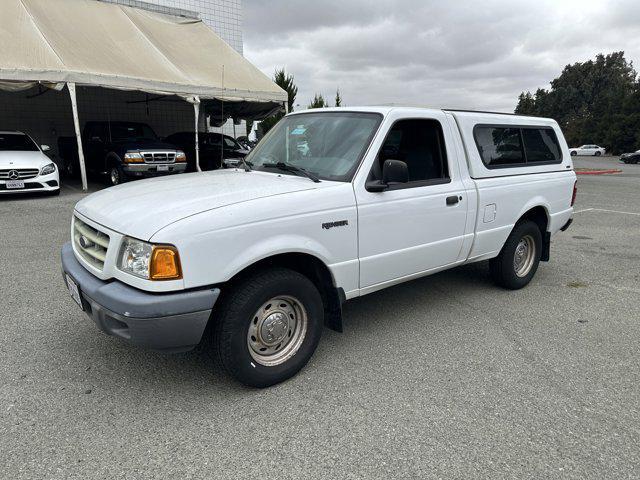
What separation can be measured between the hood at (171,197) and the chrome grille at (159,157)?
8.91 meters

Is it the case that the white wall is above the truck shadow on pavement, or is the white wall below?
above

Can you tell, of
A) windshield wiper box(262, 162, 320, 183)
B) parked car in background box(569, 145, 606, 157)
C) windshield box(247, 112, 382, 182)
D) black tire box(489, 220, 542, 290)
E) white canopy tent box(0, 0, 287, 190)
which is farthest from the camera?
parked car in background box(569, 145, 606, 157)

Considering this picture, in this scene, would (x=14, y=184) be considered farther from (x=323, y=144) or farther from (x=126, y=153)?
(x=323, y=144)

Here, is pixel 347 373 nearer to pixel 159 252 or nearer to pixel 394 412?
pixel 394 412

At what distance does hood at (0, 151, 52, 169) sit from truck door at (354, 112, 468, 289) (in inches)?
377

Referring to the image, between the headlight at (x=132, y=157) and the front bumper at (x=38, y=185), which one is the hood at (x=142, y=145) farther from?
the front bumper at (x=38, y=185)

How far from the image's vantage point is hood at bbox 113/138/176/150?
12052 mm

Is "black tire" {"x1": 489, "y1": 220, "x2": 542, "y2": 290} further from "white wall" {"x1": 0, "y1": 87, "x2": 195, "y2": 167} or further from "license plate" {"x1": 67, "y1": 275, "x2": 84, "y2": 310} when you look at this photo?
"white wall" {"x1": 0, "y1": 87, "x2": 195, "y2": 167}

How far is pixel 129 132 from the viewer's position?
13969mm

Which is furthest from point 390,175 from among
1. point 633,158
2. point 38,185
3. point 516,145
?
point 633,158

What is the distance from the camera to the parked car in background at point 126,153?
11820 millimetres

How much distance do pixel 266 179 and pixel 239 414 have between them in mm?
1633

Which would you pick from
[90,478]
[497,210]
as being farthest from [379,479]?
[497,210]

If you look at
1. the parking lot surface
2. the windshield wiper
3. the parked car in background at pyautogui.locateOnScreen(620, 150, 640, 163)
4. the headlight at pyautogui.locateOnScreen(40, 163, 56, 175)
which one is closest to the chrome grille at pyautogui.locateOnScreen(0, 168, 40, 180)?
the headlight at pyautogui.locateOnScreen(40, 163, 56, 175)
